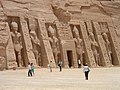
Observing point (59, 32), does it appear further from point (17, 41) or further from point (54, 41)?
point (17, 41)

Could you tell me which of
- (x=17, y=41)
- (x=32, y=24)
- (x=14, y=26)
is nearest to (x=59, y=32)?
(x=32, y=24)

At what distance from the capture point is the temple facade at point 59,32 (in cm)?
3072

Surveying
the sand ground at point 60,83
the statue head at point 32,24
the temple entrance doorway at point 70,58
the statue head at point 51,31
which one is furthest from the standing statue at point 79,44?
the sand ground at point 60,83

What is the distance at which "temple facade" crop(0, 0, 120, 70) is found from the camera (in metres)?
30.7

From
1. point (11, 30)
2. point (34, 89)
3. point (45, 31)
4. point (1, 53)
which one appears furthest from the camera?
point (45, 31)

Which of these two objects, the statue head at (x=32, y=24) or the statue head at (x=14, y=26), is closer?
the statue head at (x=14, y=26)

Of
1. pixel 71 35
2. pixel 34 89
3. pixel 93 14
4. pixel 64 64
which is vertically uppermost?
pixel 93 14

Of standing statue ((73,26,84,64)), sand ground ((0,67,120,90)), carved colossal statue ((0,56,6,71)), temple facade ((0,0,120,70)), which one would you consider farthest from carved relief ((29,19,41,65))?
sand ground ((0,67,120,90))

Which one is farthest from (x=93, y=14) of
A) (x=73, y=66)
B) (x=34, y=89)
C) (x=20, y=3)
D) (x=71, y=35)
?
(x=34, y=89)

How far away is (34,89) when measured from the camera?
1252cm

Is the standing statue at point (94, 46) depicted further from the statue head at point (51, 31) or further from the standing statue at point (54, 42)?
the statue head at point (51, 31)

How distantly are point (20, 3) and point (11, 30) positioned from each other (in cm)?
335

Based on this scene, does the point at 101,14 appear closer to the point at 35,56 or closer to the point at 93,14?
the point at 93,14

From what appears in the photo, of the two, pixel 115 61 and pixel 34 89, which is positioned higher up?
pixel 115 61
